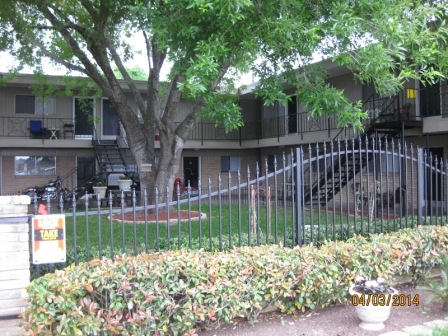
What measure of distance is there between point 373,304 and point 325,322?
56 centimetres

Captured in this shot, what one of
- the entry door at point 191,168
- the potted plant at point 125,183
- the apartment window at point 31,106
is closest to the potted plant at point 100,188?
the potted plant at point 125,183

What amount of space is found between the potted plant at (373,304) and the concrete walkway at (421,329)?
0.17m

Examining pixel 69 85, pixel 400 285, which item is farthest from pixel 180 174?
pixel 400 285

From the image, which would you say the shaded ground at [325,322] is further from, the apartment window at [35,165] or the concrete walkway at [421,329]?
the apartment window at [35,165]

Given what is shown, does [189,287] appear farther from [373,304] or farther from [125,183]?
[125,183]

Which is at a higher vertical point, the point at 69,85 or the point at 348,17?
the point at 69,85

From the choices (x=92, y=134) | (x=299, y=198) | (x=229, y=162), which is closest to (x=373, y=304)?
(x=299, y=198)

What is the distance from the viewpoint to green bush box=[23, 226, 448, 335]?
386cm

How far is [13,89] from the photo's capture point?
2031 cm

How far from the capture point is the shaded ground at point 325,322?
15.0 ft

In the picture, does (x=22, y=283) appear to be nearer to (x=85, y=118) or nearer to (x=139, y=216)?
(x=139, y=216)

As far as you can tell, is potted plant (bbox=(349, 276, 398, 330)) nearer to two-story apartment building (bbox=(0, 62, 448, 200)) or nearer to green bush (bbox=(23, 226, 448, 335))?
green bush (bbox=(23, 226, 448, 335))

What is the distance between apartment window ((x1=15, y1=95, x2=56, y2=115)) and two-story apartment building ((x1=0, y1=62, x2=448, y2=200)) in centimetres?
4

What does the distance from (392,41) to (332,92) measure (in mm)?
1315
